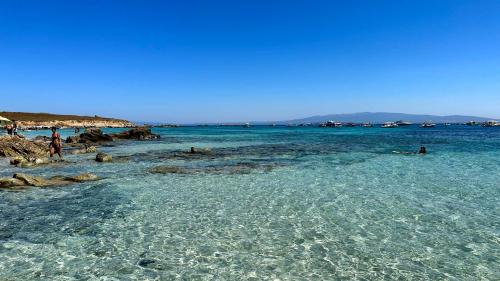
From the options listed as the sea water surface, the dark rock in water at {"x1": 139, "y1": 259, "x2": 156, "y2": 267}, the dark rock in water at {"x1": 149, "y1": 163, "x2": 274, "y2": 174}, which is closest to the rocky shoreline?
the sea water surface

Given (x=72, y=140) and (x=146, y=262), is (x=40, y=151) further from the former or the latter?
(x=146, y=262)

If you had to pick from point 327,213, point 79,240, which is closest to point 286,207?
Answer: point 327,213

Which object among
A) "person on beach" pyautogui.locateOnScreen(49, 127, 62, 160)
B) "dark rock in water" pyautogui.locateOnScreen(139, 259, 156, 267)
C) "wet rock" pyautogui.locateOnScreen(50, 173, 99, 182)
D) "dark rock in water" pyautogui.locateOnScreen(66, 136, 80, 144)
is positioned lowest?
"dark rock in water" pyautogui.locateOnScreen(139, 259, 156, 267)

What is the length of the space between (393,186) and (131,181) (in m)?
15.2

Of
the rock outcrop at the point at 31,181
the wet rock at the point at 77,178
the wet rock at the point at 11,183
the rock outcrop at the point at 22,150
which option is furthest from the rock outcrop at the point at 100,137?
the wet rock at the point at 11,183

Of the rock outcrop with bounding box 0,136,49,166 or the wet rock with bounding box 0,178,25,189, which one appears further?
the rock outcrop with bounding box 0,136,49,166

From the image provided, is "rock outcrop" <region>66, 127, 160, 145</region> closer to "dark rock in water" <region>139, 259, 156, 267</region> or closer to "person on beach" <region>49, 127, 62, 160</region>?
"person on beach" <region>49, 127, 62, 160</region>

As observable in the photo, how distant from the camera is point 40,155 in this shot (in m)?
37.8

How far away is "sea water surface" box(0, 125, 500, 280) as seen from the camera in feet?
31.1

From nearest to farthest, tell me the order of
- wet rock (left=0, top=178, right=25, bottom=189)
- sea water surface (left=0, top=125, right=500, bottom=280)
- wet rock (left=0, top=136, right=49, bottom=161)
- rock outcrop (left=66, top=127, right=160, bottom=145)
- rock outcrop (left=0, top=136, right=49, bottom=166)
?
sea water surface (left=0, top=125, right=500, bottom=280)
wet rock (left=0, top=178, right=25, bottom=189)
rock outcrop (left=0, top=136, right=49, bottom=166)
wet rock (left=0, top=136, right=49, bottom=161)
rock outcrop (left=66, top=127, right=160, bottom=145)

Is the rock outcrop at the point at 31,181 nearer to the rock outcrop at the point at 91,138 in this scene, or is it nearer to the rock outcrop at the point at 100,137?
the rock outcrop at the point at 100,137

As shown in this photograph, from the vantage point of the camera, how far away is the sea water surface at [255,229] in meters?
9.48

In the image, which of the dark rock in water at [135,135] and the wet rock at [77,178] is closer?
the wet rock at [77,178]

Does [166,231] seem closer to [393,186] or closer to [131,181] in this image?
[131,181]
